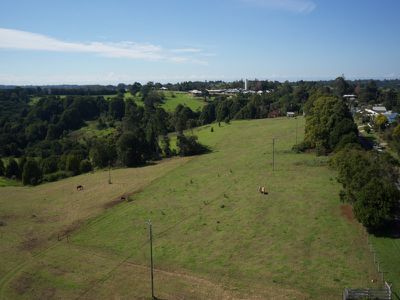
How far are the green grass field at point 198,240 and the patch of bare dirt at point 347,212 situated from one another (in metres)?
0.26

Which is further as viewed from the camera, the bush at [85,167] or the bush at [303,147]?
the bush at [85,167]

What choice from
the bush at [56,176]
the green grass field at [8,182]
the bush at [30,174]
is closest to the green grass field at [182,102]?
the green grass field at [8,182]

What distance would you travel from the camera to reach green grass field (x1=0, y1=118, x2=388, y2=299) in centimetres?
2836

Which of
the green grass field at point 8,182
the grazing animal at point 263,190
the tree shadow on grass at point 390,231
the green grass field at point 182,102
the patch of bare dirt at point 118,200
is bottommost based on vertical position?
the green grass field at point 8,182

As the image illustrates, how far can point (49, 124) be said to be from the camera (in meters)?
129

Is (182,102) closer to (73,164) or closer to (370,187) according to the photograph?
(73,164)

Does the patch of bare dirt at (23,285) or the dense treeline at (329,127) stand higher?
the dense treeline at (329,127)

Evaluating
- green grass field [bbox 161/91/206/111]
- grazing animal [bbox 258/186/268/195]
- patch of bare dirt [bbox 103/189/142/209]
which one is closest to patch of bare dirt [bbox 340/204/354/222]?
grazing animal [bbox 258/186/268/195]

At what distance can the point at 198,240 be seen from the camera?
35.8 metres

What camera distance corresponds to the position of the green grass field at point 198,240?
2836cm

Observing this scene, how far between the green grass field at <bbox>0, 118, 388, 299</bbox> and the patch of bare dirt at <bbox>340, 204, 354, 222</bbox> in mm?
257

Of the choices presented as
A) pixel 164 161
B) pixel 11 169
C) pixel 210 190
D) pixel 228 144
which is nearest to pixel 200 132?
pixel 228 144

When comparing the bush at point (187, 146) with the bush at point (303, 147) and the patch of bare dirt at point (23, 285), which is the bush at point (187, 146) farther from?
the patch of bare dirt at point (23, 285)

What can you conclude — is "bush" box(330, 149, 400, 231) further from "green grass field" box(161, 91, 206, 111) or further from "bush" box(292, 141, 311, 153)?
"green grass field" box(161, 91, 206, 111)
